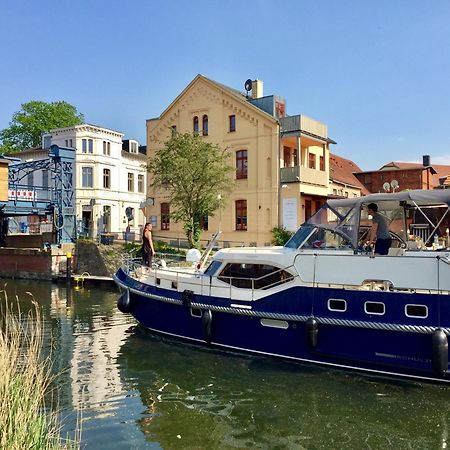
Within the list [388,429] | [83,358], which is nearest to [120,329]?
→ [83,358]

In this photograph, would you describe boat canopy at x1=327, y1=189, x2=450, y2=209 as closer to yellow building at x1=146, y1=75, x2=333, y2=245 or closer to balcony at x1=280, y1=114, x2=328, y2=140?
yellow building at x1=146, y1=75, x2=333, y2=245

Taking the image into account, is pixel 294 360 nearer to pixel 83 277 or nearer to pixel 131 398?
pixel 131 398

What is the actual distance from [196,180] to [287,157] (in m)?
7.97

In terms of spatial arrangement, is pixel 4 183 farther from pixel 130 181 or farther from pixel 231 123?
pixel 130 181

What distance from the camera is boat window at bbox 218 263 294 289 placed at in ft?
35.0

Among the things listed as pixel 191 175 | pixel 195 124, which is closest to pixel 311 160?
pixel 195 124

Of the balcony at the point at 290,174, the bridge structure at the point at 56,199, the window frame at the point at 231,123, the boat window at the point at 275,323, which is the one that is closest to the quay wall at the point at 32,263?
the bridge structure at the point at 56,199

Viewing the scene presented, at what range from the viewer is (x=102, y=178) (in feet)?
149

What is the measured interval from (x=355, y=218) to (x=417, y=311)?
240cm

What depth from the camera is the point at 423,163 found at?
5297 centimetres

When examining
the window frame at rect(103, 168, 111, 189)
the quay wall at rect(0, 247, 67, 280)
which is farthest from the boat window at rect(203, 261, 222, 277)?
the window frame at rect(103, 168, 111, 189)

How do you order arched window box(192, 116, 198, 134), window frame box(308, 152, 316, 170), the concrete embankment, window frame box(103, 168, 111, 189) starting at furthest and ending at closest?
window frame box(103, 168, 111, 189)
arched window box(192, 116, 198, 134)
window frame box(308, 152, 316, 170)
the concrete embankment

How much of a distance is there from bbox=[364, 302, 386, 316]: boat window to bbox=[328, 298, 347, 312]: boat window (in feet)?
1.37

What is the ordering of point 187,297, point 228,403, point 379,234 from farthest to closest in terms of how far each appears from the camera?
point 187,297 < point 379,234 < point 228,403
